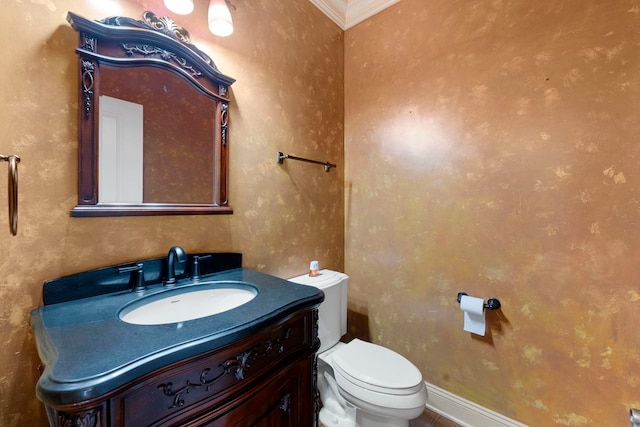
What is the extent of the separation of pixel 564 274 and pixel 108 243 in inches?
77.5

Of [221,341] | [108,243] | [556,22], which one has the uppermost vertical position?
[556,22]

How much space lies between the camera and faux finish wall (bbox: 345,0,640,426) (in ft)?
3.92

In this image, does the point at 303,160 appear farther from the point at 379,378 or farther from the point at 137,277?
the point at 379,378

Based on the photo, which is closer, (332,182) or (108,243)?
(108,243)

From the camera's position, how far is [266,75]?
1571 mm

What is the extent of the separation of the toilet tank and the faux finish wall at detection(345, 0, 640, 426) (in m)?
0.36

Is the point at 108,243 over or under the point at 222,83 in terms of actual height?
under

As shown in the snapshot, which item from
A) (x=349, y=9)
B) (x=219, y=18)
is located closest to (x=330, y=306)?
(x=219, y=18)

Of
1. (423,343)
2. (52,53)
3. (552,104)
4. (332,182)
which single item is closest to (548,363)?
(423,343)

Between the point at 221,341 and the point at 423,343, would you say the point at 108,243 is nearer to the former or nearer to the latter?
the point at 221,341

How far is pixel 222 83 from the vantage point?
52.7 inches

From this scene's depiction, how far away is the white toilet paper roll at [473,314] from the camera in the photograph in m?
1.46

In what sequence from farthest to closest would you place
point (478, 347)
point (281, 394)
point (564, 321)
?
point (478, 347) < point (564, 321) < point (281, 394)

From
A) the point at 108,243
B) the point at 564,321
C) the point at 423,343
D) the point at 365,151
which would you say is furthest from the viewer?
the point at 365,151
